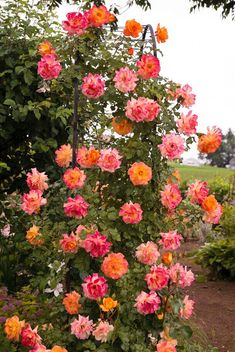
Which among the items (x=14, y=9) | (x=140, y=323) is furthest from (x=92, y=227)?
(x=14, y=9)

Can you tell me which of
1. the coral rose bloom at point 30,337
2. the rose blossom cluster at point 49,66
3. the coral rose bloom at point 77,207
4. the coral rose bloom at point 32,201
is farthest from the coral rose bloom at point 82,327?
the rose blossom cluster at point 49,66

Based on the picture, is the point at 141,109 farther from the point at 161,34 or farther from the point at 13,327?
the point at 13,327

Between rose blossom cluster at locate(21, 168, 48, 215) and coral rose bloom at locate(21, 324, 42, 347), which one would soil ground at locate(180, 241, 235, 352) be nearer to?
coral rose bloom at locate(21, 324, 42, 347)

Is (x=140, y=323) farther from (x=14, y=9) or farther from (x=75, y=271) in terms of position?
(x=14, y=9)

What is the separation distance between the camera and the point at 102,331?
3.01m

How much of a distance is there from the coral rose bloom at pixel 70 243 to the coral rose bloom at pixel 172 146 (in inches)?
26.8

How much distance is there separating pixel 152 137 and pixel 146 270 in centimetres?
76

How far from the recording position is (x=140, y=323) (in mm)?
Result: 3305

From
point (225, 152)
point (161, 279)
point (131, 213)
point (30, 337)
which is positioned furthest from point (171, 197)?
point (225, 152)

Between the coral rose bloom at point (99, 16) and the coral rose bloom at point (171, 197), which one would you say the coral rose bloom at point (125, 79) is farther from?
the coral rose bloom at point (171, 197)

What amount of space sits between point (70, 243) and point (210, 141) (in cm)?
97

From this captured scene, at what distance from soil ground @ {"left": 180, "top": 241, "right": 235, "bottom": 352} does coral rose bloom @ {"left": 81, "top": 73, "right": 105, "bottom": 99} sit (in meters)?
2.15

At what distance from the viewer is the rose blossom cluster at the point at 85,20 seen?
11.3 feet

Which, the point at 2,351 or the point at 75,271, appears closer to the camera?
the point at 2,351
